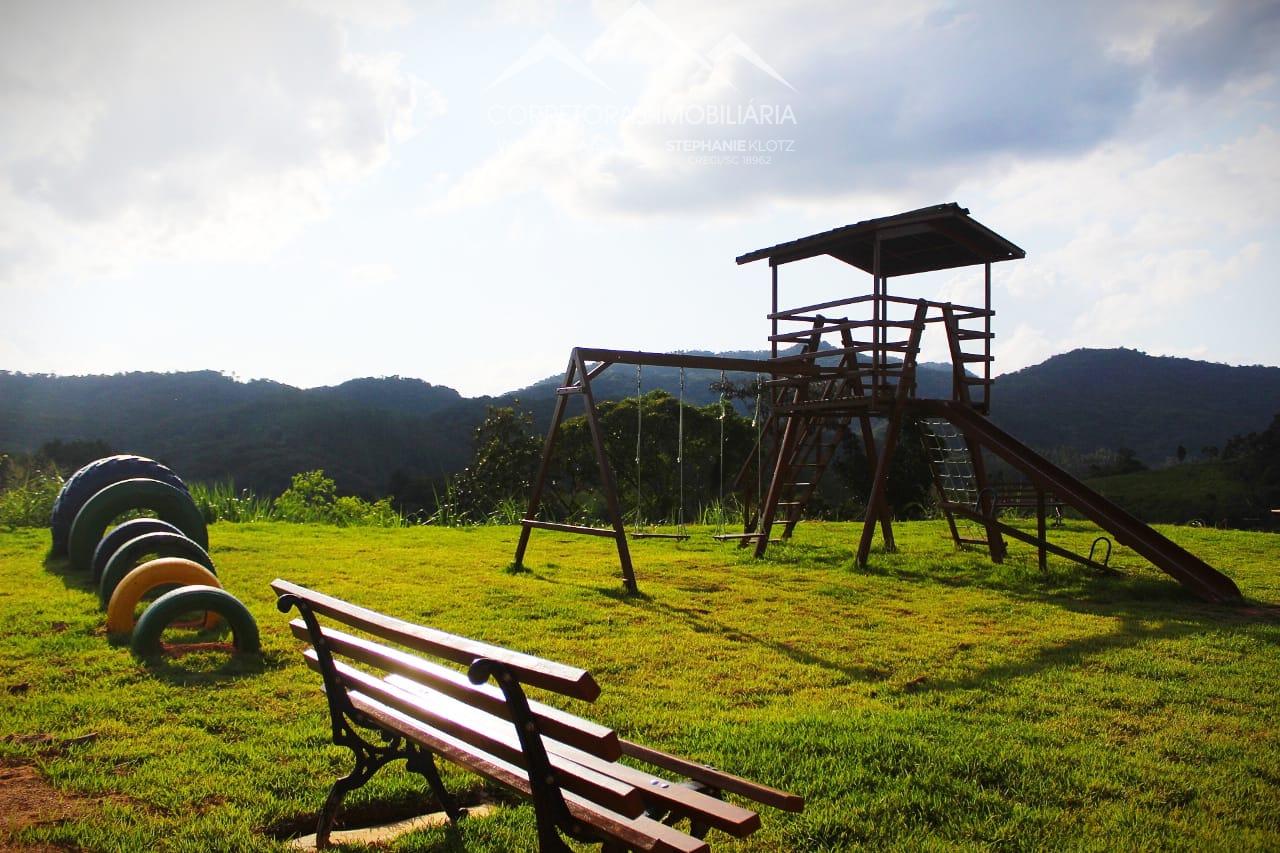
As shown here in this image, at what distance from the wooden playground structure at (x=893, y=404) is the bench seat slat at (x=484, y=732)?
5.83m

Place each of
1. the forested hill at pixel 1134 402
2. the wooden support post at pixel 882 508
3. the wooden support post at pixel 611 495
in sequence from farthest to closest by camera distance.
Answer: the forested hill at pixel 1134 402 → the wooden support post at pixel 882 508 → the wooden support post at pixel 611 495

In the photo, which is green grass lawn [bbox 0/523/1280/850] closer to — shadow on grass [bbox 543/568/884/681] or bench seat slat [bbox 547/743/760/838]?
shadow on grass [bbox 543/568/884/681]

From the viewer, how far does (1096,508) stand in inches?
406

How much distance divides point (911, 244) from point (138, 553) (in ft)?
32.1

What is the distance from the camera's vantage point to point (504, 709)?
286cm

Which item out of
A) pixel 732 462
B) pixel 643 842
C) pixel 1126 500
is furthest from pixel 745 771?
pixel 1126 500

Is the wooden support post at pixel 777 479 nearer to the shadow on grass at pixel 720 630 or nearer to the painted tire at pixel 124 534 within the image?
the shadow on grass at pixel 720 630

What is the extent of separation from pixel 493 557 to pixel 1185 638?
7.92 meters

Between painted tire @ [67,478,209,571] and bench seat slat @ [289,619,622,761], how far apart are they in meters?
7.68

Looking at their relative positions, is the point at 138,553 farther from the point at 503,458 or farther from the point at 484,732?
the point at 503,458

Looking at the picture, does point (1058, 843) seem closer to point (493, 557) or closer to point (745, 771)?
point (745, 771)

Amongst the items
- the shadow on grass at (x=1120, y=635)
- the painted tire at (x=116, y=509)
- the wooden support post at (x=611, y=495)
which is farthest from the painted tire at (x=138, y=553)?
the shadow on grass at (x=1120, y=635)

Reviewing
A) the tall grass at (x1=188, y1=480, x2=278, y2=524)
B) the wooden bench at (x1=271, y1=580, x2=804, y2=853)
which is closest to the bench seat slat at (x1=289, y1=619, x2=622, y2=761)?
the wooden bench at (x1=271, y1=580, x2=804, y2=853)

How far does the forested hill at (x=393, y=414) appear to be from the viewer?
140 feet
